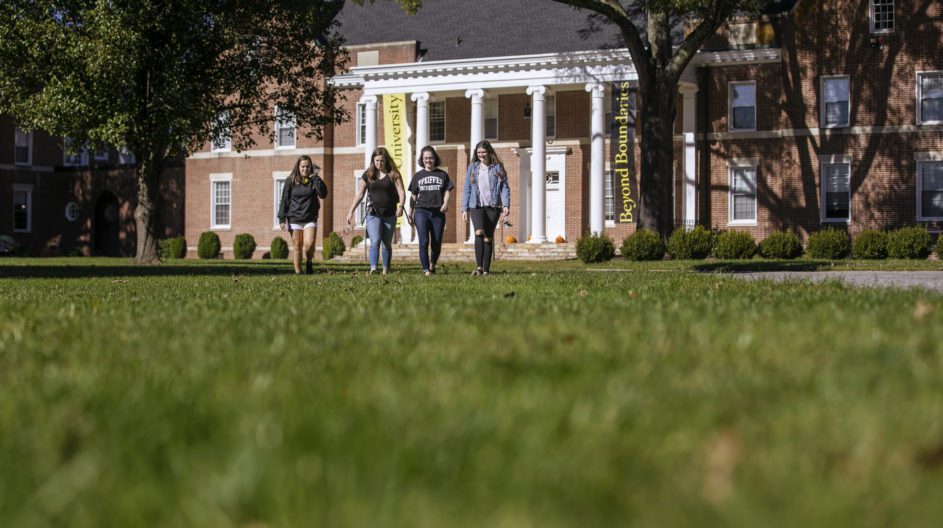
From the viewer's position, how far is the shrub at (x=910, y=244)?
31969 mm

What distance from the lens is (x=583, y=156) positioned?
4088cm

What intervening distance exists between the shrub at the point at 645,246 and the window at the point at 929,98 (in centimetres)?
1113

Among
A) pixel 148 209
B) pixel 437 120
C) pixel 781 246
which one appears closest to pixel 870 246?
pixel 781 246

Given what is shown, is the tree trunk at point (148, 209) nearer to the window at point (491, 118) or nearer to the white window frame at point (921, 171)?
the window at point (491, 118)

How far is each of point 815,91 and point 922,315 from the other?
108 ft

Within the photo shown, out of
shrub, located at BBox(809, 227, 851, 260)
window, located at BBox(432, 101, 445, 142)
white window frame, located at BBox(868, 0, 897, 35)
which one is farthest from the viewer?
window, located at BBox(432, 101, 445, 142)

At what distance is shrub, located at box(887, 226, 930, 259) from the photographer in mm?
31969

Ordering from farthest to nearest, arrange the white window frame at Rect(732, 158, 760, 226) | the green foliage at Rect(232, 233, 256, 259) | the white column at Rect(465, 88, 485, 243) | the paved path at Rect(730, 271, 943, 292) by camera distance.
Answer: the green foliage at Rect(232, 233, 256, 259), the white column at Rect(465, 88, 485, 243), the white window frame at Rect(732, 158, 760, 226), the paved path at Rect(730, 271, 943, 292)

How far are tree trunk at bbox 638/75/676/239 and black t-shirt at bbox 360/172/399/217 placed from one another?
557 inches

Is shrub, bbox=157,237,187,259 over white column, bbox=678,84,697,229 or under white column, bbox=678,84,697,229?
under

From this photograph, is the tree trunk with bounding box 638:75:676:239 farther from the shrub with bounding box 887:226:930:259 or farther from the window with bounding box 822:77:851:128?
the window with bounding box 822:77:851:128

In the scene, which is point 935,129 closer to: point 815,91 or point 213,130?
point 815,91

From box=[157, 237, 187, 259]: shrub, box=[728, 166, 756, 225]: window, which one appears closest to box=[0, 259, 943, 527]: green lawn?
box=[728, 166, 756, 225]: window

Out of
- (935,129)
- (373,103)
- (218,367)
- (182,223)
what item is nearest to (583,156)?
(373,103)
